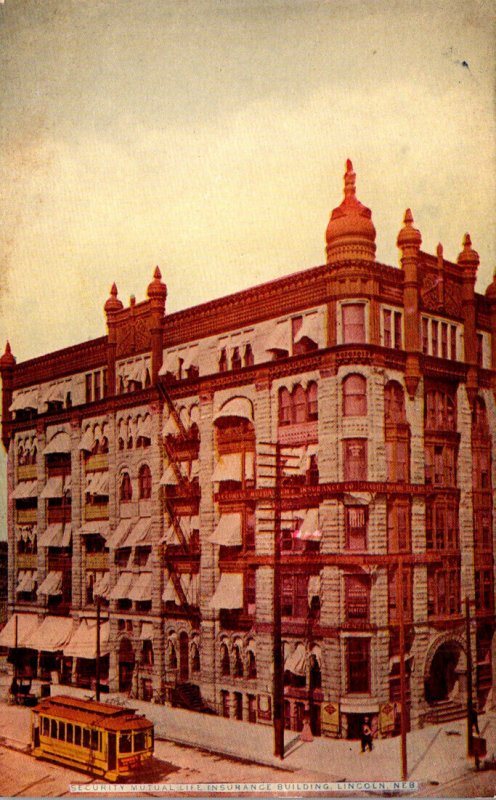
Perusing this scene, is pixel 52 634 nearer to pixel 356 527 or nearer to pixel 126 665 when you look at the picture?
pixel 126 665

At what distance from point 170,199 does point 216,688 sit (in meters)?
9.08

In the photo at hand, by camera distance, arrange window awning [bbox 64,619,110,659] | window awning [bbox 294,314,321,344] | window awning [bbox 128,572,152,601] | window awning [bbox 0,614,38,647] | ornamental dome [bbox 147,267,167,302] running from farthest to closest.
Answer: window awning [bbox 0,614,38,647] < window awning [bbox 64,619,110,659] < window awning [bbox 128,572,152,601] < ornamental dome [bbox 147,267,167,302] < window awning [bbox 294,314,321,344]

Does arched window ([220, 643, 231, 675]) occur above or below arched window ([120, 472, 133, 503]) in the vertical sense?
below

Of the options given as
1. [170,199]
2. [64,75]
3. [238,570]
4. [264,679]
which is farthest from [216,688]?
[64,75]

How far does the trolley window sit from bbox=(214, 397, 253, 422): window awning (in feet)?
19.2

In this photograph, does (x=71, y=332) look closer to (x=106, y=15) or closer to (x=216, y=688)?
(x=106, y=15)

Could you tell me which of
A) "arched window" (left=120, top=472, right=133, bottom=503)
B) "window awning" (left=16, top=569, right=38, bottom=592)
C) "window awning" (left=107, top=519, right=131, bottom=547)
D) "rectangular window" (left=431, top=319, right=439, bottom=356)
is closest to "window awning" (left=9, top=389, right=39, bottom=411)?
"arched window" (left=120, top=472, right=133, bottom=503)

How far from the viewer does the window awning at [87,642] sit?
18.5 meters

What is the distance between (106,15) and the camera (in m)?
16.2

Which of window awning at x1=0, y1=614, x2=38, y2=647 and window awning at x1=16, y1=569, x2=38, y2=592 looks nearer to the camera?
window awning at x1=0, y1=614, x2=38, y2=647

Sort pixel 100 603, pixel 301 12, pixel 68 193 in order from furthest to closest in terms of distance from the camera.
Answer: pixel 100 603 < pixel 68 193 < pixel 301 12

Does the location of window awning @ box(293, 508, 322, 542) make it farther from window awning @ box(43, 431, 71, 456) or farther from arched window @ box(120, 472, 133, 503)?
window awning @ box(43, 431, 71, 456)

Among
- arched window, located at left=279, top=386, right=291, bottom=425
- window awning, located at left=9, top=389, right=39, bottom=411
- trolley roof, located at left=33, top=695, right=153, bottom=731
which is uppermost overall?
window awning, located at left=9, top=389, right=39, bottom=411

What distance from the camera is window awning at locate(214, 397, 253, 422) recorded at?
1728 cm
